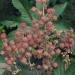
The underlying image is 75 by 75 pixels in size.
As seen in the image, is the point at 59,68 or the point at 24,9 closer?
the point at 59,68

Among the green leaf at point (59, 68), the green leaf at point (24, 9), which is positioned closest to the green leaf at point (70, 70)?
the green leaf at point (59, 68)

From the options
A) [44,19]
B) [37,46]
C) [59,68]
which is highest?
[44,19]

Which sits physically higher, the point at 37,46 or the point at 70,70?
the point at 37,46

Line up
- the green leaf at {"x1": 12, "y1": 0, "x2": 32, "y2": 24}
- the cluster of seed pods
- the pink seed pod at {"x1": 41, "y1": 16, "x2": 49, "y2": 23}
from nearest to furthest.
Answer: the cluster of seed pods → the pink seed pod at {"x1": 41, "y1": 16, "x2": 49, "y2": 23} → the green leaf at {"x1": 12, "y1": 0, "x2": 32, "y2": 24}

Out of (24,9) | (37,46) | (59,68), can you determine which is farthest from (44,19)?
(24,9)

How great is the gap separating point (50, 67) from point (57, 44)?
29 cm

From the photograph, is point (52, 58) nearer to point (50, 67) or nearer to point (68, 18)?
point (50, 67)

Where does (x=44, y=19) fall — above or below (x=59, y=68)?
above

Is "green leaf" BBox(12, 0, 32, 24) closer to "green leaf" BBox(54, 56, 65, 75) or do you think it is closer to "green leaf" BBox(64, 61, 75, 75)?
"green leaf" BBox(54, 56, 65, 75)

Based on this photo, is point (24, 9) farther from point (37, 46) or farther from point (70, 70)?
point (70, 70)

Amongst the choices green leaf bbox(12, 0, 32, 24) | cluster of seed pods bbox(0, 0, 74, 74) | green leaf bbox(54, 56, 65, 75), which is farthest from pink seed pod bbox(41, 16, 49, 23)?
green leaf bbox(12, 0, 32, 24)

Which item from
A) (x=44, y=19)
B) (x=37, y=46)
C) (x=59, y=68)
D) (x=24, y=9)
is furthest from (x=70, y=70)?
(x=24, y=9)

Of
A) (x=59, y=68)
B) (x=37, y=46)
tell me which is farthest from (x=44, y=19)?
(x=59, y=68)

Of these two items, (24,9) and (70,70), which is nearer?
(70,70)
